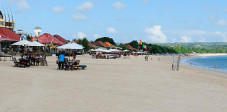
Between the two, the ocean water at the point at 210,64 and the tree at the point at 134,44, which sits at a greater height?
the tree at the point at 134,44

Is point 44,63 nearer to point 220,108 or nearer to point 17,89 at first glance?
point 17,89

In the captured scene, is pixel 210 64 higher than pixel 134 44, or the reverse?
pixel 134 44

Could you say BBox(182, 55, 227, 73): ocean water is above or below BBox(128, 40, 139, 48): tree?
below

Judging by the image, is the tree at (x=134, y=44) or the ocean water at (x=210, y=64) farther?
the tree at (x=134, y=44)

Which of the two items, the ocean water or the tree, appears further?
the tree

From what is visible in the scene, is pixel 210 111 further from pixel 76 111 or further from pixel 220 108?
pixel 76 111

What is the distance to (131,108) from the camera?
251 inches

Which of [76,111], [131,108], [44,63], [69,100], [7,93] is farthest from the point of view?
[44,63]

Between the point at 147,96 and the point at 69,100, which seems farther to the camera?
the point at 147,96

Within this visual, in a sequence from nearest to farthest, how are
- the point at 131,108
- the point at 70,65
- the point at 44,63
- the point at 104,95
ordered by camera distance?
the point at 131,108
the point at 104,95
the point at 70,65
the point at 44,63

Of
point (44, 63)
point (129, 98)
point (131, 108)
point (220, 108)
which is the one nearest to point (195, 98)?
point (220, 108)

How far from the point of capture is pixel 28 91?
26.1ft

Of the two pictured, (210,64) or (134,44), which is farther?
(134,44)

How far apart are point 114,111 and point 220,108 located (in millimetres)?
3022
